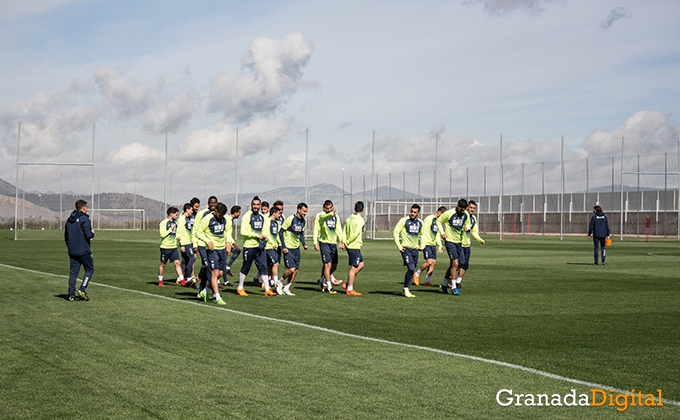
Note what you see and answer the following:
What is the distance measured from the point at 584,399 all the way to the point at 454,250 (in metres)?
8.48

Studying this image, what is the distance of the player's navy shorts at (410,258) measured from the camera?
13.4 metres

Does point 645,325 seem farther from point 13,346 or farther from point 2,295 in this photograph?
point 2,295

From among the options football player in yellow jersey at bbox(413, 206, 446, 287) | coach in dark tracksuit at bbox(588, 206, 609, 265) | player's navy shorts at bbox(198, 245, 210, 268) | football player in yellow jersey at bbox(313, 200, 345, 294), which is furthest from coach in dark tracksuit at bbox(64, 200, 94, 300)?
coach in dark tracksuit at bbox(588, 206, 609, 265)

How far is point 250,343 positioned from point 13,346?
2884 millimetres

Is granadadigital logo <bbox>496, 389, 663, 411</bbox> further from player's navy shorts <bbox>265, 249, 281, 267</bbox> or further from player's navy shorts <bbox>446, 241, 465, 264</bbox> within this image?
player's navy shorts <bbox>265, 249, 281, 267</bbox>

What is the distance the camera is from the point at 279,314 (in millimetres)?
10664

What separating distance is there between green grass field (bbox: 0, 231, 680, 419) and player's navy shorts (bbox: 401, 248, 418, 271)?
70 cm

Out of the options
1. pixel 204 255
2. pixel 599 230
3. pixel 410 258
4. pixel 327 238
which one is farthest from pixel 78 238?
pixel 599 230

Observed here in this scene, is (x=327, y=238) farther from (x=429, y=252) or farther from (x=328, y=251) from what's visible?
(x=429, y=252)

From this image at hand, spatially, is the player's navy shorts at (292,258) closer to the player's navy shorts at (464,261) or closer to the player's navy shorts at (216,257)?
the player's navy shorts at (216,257)

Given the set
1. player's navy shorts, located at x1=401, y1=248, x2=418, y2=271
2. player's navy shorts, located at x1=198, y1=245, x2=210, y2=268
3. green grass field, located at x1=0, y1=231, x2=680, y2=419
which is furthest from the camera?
player's navy shorts, located at x1=401, y1=248, x2=418, y2=271

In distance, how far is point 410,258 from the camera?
13547mm

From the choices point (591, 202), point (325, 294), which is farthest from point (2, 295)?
point (591, 202)

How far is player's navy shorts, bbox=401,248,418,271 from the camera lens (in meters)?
13.4
